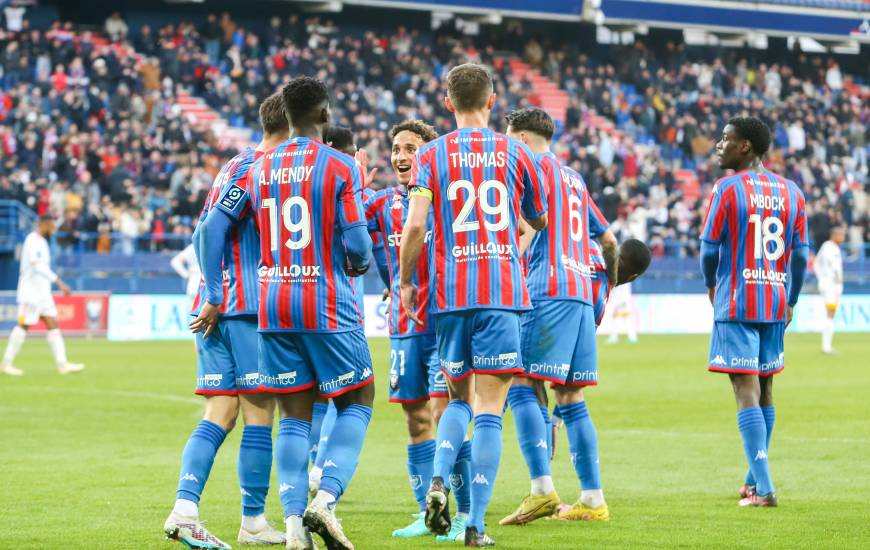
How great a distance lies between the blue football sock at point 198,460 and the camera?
23.0ft

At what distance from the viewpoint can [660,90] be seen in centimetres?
4562

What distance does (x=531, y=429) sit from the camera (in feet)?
25.9

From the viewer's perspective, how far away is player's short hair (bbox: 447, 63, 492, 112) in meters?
7.18

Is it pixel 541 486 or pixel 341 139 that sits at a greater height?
pixel 341 139

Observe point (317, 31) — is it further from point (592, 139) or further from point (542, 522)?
point (542, 522)

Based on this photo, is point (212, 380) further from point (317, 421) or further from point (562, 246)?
point (562, 246)

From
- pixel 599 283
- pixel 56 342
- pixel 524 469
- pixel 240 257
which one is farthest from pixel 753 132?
pixel 56 342

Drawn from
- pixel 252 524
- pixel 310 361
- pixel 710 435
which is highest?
pixel 310 361

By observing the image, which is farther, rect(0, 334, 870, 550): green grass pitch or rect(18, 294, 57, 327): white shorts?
rect(18, 294, 57, 327): white shorts

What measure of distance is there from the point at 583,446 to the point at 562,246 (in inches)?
48.1

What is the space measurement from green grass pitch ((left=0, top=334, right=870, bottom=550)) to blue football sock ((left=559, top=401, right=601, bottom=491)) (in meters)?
0.29

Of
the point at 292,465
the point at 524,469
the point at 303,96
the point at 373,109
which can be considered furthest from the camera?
the point at 373,109

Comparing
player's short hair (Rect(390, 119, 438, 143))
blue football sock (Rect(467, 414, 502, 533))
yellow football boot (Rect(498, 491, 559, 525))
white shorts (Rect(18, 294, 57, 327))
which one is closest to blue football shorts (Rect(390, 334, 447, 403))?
yellow football boot (Rect(498, 491, 559, 525))

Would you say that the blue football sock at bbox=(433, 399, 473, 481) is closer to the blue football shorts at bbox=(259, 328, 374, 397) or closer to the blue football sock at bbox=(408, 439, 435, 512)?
the blue football shorts at bbox=(259, 328, 374, 397)
